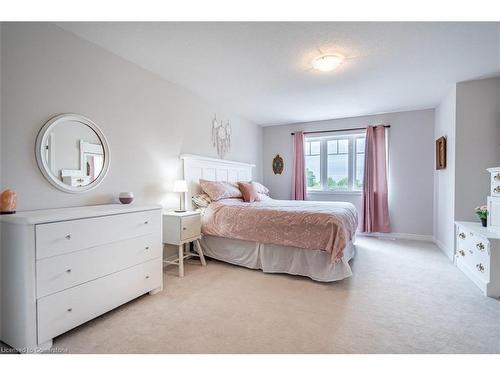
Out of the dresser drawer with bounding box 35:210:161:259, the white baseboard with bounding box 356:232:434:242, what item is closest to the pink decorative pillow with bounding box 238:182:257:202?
the dresser drawer with bounding box 35:210:161:259

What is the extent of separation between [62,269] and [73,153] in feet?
3.38

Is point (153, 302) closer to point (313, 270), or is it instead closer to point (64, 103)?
point (313, 270)

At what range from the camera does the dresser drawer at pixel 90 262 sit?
1.54m

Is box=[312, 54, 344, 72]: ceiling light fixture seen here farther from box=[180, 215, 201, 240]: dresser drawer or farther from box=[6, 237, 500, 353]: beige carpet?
box=[6, 237, 500, 353]: beige carpet

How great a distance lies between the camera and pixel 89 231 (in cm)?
177

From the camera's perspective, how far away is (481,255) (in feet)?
8.01

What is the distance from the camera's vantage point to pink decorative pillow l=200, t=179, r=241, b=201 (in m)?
3.39

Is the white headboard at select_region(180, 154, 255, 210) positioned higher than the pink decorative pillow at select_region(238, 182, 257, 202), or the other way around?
the white headboard at select_region(180, 154, 255, 210)

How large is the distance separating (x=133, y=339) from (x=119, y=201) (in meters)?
1.36

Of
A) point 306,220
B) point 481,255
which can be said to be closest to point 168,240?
point 306,220

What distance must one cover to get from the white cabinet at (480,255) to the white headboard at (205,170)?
10.7ft

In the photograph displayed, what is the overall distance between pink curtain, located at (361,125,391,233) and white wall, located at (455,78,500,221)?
1.45 m

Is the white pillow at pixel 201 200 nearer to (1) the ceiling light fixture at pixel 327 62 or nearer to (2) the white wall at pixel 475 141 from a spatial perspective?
(1) the ceiling light fixture at pixel 327 62

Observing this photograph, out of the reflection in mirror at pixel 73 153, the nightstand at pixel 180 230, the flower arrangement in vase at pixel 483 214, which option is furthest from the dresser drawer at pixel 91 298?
the flower arrangement in vase at pixel 483 214
